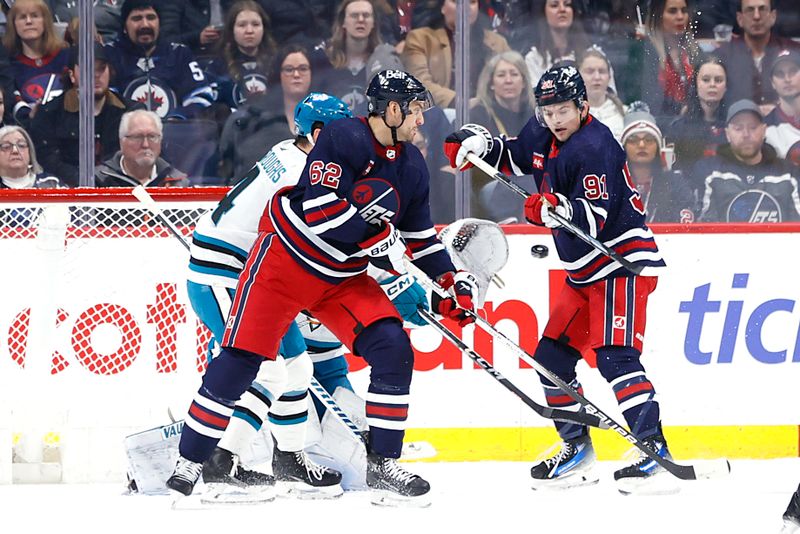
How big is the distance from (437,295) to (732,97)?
2306 mm

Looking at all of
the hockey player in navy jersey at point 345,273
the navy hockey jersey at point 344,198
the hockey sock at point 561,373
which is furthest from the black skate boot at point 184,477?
the hockey sock at point 561,373

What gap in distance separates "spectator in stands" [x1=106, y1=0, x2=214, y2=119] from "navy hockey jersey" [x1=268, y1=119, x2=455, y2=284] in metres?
1.96

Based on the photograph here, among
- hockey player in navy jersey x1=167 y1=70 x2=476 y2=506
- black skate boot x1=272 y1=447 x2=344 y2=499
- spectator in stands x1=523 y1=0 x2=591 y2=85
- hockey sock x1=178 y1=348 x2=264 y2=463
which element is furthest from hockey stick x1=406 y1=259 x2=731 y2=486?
spectator in stands x1=523 y1=0 x2=591 y2=85

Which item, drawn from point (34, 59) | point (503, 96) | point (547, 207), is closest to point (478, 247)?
point (547, 207)

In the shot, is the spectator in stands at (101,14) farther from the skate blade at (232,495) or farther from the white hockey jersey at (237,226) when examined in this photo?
the skate blade at (232,495)

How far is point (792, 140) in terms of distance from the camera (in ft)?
16.7

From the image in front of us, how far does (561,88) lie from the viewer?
11.1 ft

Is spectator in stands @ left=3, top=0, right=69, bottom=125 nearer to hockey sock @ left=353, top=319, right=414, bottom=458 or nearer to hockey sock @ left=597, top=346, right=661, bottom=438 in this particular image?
hockey sock @ left=353, top=319, right=414, bottom=458

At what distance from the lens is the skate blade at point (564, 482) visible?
11.8 feet

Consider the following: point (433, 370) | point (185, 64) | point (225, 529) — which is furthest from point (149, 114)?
point (225, 529)

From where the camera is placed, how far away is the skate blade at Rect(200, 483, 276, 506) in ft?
10.9

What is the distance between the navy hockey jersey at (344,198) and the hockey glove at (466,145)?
0.32m

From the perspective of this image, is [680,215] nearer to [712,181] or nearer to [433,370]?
[712,181]

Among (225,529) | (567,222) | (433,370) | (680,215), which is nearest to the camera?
(225,529)
